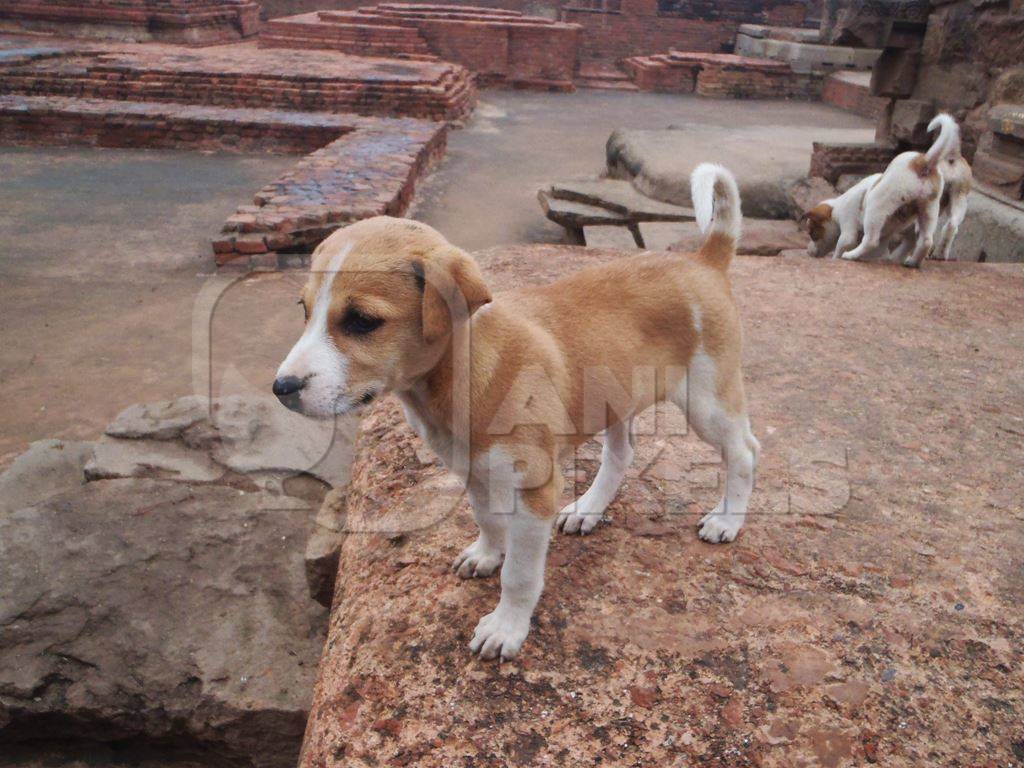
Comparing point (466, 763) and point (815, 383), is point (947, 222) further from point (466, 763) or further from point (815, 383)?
point (466, 763)

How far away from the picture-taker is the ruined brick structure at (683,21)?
770 inches

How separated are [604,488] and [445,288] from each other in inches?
36.0

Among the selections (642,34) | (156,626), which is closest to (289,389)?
(156,626)

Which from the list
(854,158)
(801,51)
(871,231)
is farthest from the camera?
(801,51)

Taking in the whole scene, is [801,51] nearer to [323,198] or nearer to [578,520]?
[323,198]

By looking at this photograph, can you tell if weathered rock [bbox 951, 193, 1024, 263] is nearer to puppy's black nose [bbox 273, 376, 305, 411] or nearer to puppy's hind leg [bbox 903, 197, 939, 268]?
puppy's hind leg [bbox 903, 197, 939, 268]

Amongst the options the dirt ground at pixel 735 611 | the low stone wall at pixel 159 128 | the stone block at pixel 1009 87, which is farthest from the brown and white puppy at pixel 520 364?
the low stone wall at pixel 159 128

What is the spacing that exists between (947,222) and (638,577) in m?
4.19

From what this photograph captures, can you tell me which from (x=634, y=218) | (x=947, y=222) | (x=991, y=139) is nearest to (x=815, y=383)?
(x=947, y=222)

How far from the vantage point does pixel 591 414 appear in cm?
172

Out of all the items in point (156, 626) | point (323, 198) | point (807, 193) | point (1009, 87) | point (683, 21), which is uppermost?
point (683, 21)

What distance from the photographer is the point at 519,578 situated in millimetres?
1577

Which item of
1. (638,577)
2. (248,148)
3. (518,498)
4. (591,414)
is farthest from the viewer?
(248,148)

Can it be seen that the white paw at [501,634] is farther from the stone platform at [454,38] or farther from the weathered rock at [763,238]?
the stone platform at [454,38]
